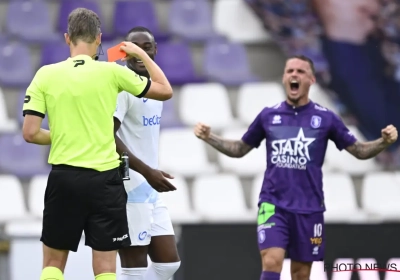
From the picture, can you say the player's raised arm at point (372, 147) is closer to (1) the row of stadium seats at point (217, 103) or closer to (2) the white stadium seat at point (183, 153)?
(2) the white stadium seat at point (183, 153)

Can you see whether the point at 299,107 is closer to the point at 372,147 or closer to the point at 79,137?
the point at 372,147

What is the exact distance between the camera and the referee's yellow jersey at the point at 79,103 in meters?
5.49

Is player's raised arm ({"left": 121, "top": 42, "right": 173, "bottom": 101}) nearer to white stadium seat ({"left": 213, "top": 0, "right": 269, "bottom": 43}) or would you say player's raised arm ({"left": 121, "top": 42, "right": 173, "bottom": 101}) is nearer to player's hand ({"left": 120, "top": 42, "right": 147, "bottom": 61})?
player's hand ({"left": 120, "top": 42, "right": 147, "bottom": 61})

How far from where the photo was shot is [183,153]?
1060cm

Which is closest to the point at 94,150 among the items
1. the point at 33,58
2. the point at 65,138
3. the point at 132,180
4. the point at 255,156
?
the point at 65,138

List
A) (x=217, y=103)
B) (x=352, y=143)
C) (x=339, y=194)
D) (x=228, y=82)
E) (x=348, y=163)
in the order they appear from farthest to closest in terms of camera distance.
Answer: (x=228, y=82), (x=217, y=103), (x=348, y=163), (x=339, y=194), (x=352, y=143)

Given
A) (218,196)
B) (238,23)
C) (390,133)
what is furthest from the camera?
(238,23)

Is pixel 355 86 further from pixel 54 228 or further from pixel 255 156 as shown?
pixel 54 228

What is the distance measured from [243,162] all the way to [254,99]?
0.83 meters

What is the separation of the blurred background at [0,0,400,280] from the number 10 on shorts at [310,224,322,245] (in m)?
2.45

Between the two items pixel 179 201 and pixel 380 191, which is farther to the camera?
pixel 380 191

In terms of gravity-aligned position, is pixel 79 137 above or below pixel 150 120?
below

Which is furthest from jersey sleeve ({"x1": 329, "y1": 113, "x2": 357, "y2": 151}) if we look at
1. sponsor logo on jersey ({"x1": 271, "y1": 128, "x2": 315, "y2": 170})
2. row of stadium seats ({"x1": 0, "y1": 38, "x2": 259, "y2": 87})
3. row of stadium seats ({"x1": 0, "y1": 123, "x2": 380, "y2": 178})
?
row of stadium seats ({"x1": 0, "y1": 38, "x2": 259, "y2": 87})

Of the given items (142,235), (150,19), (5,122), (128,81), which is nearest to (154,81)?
(128,81)
